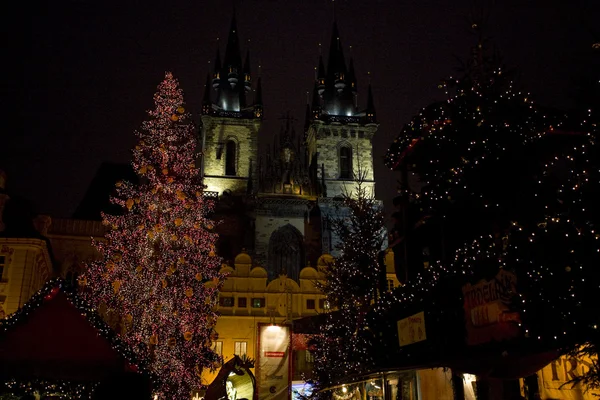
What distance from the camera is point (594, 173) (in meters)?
6.81

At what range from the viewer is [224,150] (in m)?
52.4

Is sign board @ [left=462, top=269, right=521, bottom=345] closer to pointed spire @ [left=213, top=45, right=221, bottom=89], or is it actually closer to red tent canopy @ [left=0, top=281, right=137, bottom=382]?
red tent canopy @ [left=0, top=281, right=137, bottom=382]

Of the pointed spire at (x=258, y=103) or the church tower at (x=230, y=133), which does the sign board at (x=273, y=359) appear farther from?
the pointed spire at (x=258, y=103)

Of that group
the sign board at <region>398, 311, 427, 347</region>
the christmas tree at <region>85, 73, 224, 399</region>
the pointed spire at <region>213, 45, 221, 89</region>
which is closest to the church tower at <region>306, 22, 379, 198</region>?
the pointed spire at <region>213, 45, 221, 89</region>

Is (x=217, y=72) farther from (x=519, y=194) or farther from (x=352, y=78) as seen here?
(x=519, y=194)

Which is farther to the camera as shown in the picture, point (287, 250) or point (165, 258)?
point (287, 250)

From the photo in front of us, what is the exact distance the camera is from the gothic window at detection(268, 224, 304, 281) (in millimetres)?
46875

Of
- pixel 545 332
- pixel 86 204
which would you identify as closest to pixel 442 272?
pixel 545 332

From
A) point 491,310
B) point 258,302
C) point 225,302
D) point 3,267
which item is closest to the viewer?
point 491,310

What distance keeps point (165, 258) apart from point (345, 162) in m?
36.3

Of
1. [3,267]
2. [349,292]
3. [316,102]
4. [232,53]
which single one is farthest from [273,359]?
[232,53]

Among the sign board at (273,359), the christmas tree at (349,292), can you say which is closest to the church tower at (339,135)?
the sign board at (273,359)

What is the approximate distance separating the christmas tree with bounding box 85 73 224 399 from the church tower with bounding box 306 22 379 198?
103 ft

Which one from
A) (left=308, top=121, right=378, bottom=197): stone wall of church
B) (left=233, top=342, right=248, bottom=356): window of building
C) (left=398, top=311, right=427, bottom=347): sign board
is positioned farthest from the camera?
(left=308, top=121, right=378, bottom=197): stone wall of church
